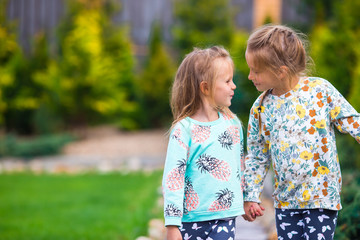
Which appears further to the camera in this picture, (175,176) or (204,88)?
(204,88)

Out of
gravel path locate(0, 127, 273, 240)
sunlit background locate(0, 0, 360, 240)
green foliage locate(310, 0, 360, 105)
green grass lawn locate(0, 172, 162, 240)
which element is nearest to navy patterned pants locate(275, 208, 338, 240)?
green grass lawn locate(0, 172, 162, 240)

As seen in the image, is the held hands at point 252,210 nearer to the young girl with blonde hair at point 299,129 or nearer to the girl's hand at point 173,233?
the young girl with blonde hair at point 299,129

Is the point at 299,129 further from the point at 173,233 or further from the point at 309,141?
the point at 173,233

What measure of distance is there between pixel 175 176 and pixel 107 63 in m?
9.99

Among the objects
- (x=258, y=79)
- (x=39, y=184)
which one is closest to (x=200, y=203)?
(x=258, y=79)

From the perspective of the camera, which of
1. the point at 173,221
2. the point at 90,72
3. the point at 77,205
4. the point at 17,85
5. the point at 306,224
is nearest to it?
the point at 173,221

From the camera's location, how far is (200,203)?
2.01m

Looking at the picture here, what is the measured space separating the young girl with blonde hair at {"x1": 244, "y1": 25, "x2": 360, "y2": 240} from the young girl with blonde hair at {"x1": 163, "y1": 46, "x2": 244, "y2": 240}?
171 millimetres

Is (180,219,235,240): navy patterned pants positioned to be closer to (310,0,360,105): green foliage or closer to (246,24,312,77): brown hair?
(246,24,312,77): brown hair

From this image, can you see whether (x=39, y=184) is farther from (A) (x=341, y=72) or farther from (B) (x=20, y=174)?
(A) (x=341, y=72)

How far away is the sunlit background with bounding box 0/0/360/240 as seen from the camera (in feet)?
27.1

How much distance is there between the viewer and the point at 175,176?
1.97 metres

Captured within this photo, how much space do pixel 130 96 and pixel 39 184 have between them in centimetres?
610

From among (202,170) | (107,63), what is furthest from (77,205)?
(107,63)
